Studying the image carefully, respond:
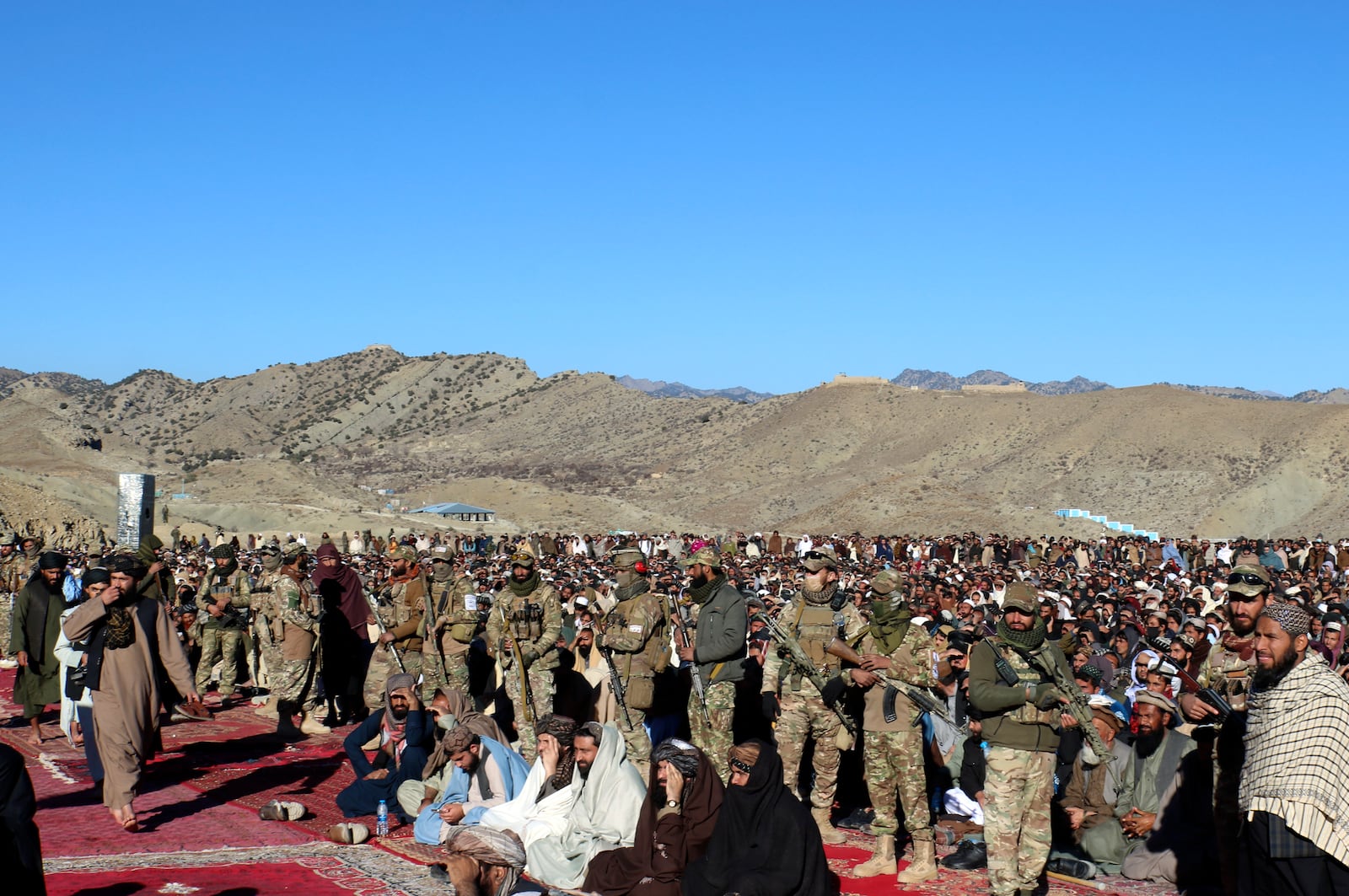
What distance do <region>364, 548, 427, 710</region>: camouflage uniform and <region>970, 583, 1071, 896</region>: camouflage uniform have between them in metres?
5.50

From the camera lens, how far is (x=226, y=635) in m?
12.8

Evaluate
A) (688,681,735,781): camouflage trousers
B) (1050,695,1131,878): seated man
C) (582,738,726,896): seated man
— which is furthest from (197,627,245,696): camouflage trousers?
(1050,695,1131,878): seated man

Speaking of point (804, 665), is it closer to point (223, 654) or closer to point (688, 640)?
point (688, 640)

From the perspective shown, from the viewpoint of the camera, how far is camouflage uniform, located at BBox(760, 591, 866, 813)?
7.35 metres

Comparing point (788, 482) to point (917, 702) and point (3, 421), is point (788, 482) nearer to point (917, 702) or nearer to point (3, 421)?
point (3, 421)

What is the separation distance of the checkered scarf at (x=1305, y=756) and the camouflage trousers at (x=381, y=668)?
714cm

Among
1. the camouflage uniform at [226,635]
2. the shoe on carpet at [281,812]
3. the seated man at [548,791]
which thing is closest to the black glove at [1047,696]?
the seated man at [548,791]

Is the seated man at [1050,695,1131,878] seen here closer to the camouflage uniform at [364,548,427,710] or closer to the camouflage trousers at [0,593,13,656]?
the camouflage uniform at [364,548,427,710]

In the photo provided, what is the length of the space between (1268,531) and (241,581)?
2134 inches

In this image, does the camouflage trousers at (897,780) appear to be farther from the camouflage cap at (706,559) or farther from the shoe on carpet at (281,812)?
the shoe on carpet at (281,812)

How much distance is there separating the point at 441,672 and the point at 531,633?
1.44 m

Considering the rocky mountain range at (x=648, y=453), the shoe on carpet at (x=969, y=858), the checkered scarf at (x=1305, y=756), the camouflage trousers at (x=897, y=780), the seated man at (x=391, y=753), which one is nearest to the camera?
the checkered scarf at (x=1305, y=756)

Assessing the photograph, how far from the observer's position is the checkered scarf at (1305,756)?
14.1 feet

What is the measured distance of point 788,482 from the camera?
7800 cm
